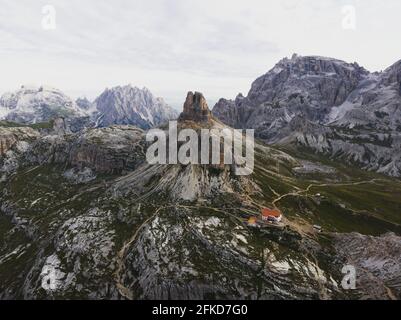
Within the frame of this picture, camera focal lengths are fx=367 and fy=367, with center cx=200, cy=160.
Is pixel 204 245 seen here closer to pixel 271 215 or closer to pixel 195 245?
pixel 195 245

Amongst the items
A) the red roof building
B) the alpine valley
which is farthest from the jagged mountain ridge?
the red roof building

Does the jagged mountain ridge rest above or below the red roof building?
below

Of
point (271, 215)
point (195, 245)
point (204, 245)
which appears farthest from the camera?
point (271, 215)

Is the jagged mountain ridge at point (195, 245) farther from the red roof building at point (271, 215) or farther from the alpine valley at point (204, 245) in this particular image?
the red roof building at point (271, 215)

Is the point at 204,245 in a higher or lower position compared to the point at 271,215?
lower

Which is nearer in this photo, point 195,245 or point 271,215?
point 195,245

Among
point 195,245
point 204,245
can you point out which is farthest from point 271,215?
point 195,245

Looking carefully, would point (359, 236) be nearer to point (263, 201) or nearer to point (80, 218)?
point (263, 201)

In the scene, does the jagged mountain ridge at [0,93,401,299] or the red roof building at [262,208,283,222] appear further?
the red roof building at [262,208,283,222]

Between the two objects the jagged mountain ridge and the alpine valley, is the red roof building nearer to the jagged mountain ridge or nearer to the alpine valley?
the alpine valley

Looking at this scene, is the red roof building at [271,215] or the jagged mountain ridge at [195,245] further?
the red roof building at [271,215]

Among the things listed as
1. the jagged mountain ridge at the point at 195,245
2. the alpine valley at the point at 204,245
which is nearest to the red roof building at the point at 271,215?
the alpine valley at the point at 204,245

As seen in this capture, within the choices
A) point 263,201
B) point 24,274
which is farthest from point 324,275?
point 24,274
